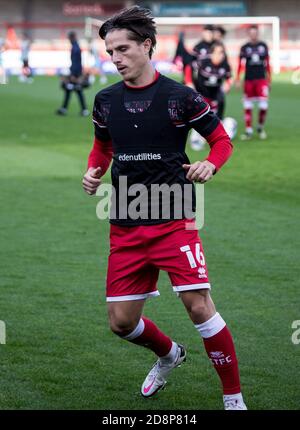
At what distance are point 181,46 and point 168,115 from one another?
33.5 m

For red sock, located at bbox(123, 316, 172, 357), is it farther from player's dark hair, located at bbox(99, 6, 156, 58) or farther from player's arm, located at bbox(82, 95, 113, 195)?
player's dark hair, located at bbox(99, 6, 156, 58)

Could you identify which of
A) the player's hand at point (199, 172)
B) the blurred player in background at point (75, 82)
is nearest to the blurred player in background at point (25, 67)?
the blurred player in background at point (75, 82)

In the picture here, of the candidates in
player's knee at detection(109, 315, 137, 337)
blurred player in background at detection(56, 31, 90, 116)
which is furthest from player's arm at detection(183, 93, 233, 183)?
blurred player in background at detection(56, 31, 90, 116)

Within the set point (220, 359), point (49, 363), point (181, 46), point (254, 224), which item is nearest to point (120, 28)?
point (220, 359)

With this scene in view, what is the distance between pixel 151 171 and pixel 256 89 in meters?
17.4

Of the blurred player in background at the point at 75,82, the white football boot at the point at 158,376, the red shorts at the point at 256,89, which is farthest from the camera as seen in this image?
the blurred player in background at the point at 75,82

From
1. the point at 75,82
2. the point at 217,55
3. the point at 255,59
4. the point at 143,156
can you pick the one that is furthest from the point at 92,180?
the point at 75,82

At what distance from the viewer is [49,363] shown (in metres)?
6.89

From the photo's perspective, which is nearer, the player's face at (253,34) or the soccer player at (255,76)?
the player's face at (253,34)

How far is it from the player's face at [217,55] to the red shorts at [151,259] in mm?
16628

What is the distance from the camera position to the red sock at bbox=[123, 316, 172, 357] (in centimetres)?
616

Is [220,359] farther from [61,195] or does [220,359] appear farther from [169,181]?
[61,195]

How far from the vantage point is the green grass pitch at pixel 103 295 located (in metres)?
6.35

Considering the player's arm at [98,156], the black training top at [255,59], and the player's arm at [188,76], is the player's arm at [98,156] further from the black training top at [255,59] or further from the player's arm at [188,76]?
the player's arm at [188,76]
